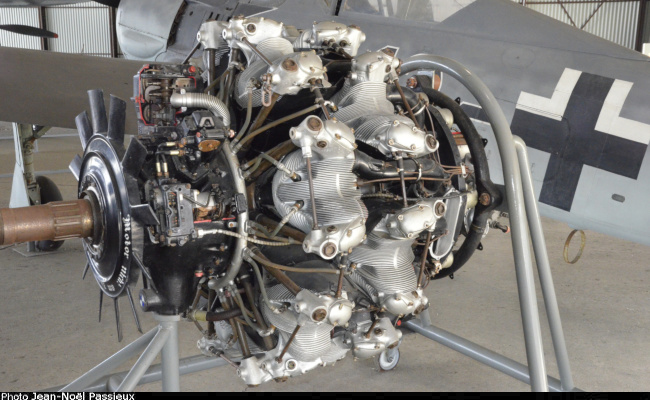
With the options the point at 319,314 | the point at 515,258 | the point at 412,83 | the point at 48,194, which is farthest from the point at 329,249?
the point at 48,194

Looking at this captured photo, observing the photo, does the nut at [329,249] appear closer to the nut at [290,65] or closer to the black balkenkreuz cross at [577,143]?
the nut at [290,65]

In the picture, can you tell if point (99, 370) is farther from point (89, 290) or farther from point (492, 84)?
point (492, 84)

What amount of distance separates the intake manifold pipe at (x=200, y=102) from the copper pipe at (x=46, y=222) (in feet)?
1.39

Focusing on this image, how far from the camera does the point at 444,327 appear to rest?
4012 millimetres

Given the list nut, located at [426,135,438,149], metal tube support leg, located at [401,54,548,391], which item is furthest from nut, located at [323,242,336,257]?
metal tube support leg, located at [401,54,548,391]

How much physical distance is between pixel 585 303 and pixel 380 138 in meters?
3.19

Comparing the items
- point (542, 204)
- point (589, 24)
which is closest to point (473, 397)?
point (542, 204)

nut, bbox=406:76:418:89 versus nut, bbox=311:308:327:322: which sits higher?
nut, bbox=406:76:418:89

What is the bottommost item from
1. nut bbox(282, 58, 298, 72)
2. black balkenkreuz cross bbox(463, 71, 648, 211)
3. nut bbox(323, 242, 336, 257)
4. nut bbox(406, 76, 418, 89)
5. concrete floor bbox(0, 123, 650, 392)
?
concrete floor bbox(0, 123, 650, 392)

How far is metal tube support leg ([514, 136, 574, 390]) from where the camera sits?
2.32m

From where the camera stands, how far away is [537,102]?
3422 mm

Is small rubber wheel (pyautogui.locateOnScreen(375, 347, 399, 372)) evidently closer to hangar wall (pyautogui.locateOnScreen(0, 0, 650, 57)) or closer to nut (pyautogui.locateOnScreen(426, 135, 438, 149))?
nut (pyautogui.locateOnScreen(426, 135, 438, 149))

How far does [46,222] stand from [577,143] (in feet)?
8.39

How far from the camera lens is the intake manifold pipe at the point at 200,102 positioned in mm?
1878
